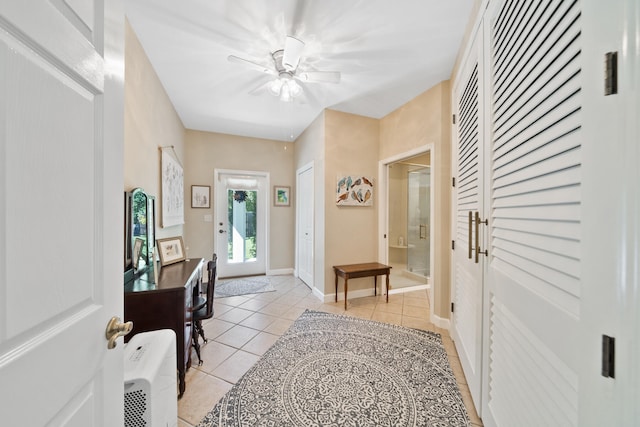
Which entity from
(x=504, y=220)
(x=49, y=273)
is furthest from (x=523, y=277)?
(x=49, y=273)

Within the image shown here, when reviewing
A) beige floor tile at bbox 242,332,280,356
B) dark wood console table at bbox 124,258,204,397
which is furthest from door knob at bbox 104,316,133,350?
beige floor tile at bbox 242,332,280,356

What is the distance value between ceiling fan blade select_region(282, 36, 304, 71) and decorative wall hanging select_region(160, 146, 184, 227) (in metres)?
1.69

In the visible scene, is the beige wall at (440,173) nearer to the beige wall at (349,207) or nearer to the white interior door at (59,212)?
the beige wall at (349,207)

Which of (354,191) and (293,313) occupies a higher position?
(354,191)

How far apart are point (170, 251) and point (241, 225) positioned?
7.26ft

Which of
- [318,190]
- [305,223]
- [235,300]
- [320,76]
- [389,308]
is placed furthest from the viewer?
[305,223]

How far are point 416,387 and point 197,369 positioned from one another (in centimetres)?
167

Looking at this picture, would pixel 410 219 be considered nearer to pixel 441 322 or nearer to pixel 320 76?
pixel 441 322

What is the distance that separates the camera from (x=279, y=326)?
102 inches

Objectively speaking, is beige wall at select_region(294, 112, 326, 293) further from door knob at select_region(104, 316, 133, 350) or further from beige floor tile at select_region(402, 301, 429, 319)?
door knob at select_region(104, 316, 133, 350)

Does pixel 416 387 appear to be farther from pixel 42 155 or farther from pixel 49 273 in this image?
pixel 42 155

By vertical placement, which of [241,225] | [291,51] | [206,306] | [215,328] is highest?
[291,51]

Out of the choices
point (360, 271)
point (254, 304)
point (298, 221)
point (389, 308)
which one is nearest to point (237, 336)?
point (254, 304)

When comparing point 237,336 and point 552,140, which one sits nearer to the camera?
point 552,140
